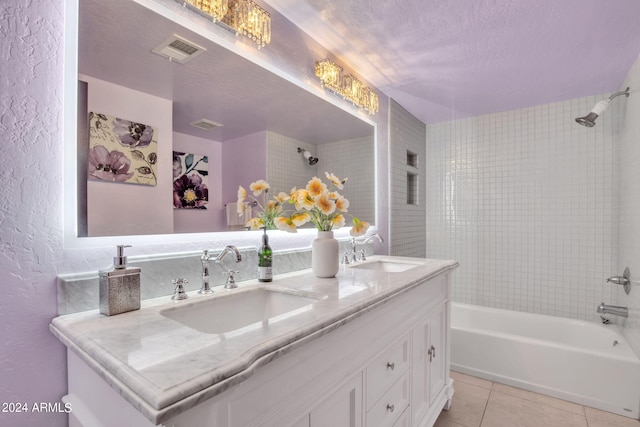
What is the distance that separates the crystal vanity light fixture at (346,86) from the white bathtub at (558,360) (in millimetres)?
1788

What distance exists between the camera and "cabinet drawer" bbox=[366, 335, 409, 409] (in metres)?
1.05

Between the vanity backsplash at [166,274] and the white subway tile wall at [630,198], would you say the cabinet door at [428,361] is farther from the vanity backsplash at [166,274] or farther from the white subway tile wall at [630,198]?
the white subway tile wall at [630,198]

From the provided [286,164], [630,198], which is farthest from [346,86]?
[630,198]

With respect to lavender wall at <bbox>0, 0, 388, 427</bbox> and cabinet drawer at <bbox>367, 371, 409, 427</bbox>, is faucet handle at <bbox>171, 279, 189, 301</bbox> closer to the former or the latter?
lavender wall at <bbox>0, 0, 388, 427</bbox>

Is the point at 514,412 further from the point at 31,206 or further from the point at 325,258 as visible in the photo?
the point at 31,206

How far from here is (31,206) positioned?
773mm

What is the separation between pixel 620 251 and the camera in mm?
2410

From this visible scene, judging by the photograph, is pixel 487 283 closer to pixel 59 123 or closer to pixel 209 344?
pixel 209 344

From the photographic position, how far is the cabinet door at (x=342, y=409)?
32.4 inches

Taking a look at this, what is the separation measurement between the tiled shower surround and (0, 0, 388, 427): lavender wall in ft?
10.2

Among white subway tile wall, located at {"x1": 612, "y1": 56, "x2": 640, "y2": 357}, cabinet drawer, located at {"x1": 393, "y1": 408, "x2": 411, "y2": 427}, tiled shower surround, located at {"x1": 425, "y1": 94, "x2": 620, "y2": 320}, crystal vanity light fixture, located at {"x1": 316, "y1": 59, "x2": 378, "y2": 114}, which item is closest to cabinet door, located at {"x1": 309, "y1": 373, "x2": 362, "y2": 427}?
cabinet drawer, located at {"x1": 393, "y1": 408, "x2": 411, "y2": 427}

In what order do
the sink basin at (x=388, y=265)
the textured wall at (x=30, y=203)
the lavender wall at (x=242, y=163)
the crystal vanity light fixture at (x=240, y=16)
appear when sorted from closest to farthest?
the textured wall at (x=30, y=203)
the crystal vanity light fixture at (x=240, y=16)
the lavender wall at (x=242, y=163)
the sink basin at (x=388, y=265)

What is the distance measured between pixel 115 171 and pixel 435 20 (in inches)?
63.0

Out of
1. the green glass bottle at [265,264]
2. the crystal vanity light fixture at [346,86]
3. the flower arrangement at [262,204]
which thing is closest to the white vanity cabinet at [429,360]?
the green glass bottle at [265,264]
